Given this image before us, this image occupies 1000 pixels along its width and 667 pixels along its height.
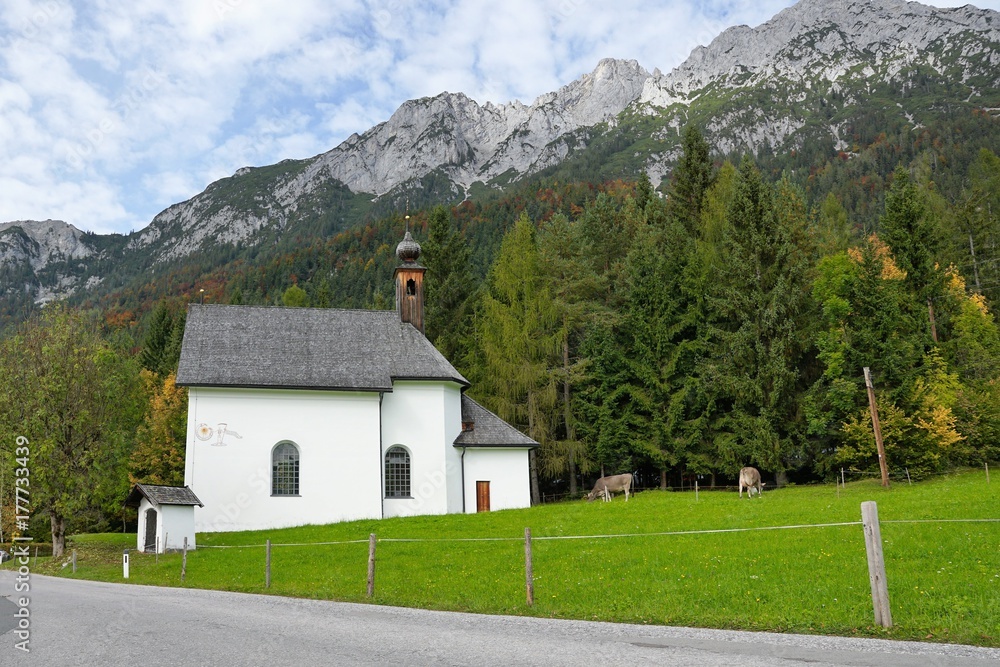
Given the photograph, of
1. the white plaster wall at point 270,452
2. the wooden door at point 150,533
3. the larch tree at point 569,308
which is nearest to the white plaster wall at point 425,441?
the white plaster wall at point 270,452

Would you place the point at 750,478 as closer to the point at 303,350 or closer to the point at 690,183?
the point at 303,350

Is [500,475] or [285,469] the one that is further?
[500,475]

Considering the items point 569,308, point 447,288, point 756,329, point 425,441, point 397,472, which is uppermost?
point 447,288

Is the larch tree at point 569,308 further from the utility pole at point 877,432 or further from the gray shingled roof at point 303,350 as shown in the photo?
the utility pole at point 877,432

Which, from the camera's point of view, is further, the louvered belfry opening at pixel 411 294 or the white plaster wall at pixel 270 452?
the louvered belfry opening at pixel 411 294

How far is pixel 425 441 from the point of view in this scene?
31938mm

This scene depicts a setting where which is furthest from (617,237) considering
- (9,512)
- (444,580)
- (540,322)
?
(9,512)

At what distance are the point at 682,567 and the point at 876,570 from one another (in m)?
5.38

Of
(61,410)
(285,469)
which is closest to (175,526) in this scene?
(285,469)

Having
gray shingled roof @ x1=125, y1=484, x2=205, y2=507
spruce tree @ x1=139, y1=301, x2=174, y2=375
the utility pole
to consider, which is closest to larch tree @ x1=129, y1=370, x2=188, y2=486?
spruce tree @ x1=139, y1=301, x2=174, y2=375

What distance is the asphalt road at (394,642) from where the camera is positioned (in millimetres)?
7715

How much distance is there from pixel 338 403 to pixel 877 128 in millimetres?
135027

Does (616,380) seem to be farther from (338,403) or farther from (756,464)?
(338,403)

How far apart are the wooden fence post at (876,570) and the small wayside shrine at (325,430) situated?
77.4 ft
